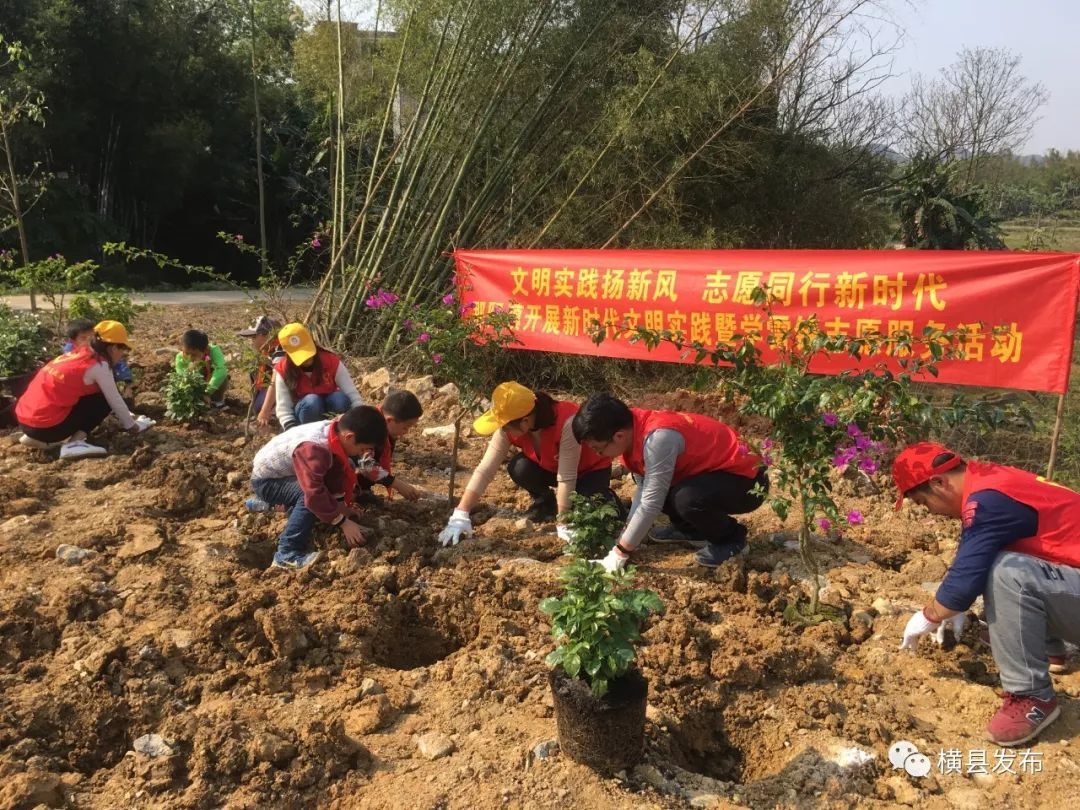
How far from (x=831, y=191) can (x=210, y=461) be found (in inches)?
268

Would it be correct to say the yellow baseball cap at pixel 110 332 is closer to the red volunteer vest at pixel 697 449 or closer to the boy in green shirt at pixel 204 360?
the boy in green shirt at pixel 204 360

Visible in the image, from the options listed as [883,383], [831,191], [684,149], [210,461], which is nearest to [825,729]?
[883,383]

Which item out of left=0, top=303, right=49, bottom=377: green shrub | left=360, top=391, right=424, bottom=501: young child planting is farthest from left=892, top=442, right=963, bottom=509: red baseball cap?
left=0, top=303, right=49, bottom=377: green shrub

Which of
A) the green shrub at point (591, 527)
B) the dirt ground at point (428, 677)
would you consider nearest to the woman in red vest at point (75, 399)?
the dirt ground at point (428, 677)

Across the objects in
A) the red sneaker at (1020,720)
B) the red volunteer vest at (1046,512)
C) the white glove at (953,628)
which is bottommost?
the red sneaker at (1020,720)

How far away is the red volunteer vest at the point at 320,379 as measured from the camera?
4.58m

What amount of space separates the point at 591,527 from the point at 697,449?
580 mm

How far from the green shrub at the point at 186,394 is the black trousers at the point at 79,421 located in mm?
421

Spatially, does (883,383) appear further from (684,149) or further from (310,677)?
(684,149)

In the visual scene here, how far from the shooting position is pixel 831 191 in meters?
8.36

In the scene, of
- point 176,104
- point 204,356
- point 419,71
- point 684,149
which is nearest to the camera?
point 204,356

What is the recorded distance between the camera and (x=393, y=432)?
3773 mm

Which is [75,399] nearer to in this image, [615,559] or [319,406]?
[319,406]

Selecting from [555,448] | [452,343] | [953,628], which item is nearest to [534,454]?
[555,448]
